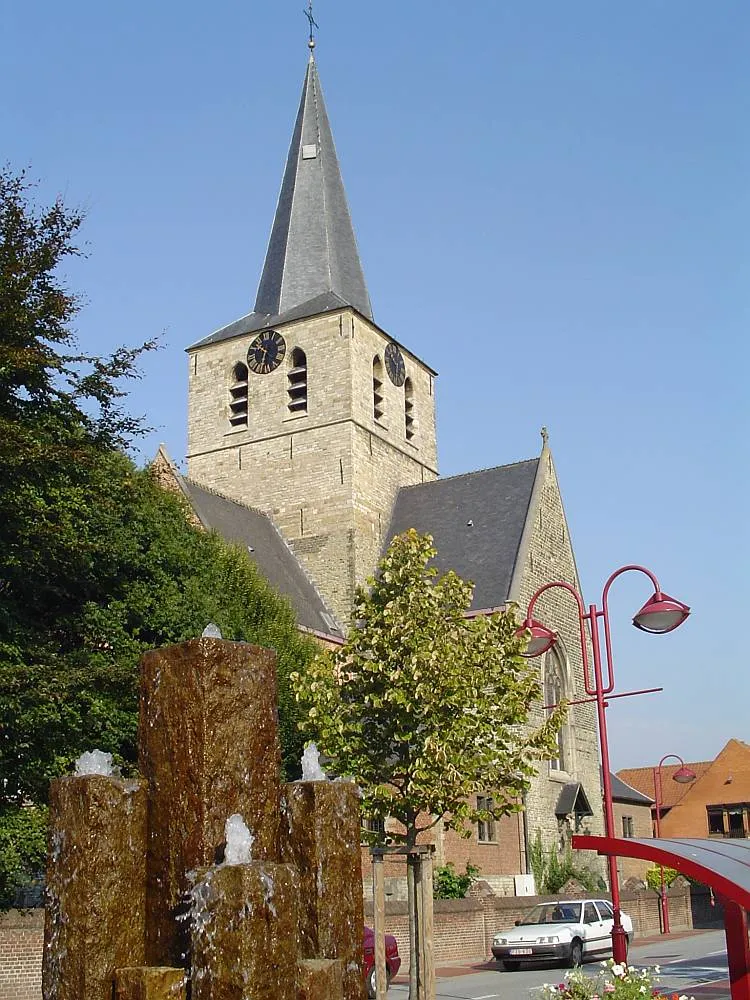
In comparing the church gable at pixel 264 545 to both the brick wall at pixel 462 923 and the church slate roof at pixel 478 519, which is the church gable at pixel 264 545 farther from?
the brick wall at pixel 462 923

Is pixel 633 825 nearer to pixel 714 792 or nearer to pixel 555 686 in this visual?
pixel 555 686

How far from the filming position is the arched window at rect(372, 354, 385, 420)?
3769 centimetres

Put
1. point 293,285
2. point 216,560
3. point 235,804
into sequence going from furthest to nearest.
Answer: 1. point 293,285
2. point 216,560
3. point 235,804

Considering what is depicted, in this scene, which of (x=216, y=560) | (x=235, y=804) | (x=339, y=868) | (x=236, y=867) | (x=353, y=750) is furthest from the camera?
(x=216, y=560)

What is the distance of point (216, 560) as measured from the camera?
2147cm

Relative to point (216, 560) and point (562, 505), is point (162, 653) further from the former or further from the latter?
point (562, 505)

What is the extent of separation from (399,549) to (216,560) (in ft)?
21.5

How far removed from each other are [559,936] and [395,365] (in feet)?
75.7

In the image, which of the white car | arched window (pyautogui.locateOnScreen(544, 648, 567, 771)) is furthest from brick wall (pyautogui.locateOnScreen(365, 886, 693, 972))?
arched window (pyautogui.locateOnScreen(544, 648, 567, 771))

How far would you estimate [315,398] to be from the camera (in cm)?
3656

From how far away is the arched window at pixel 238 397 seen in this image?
38.0 metres

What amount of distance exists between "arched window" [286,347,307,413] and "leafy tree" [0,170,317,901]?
17.7m

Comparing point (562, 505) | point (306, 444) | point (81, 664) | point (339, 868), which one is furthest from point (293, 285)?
point (339, 868)

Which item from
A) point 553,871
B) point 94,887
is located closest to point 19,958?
point 94,887
